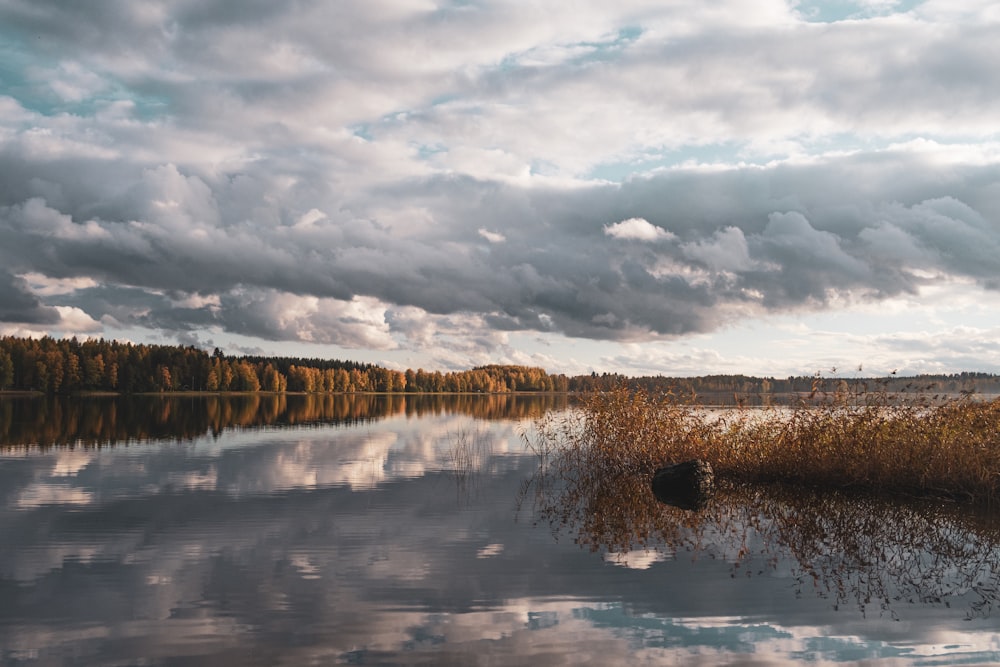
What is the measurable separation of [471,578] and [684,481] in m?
12.1

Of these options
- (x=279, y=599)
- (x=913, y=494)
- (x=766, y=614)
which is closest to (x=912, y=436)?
(x=913, y=494)

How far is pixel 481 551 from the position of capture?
1562 centimetres

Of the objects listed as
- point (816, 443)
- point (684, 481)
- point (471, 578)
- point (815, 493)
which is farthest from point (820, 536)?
point (471, 578)

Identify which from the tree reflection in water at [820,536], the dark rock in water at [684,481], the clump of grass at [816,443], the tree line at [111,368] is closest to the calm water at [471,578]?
the tree reflection in water at [820,536]

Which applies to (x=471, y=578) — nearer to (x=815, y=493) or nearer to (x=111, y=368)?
(x=815, y=493)

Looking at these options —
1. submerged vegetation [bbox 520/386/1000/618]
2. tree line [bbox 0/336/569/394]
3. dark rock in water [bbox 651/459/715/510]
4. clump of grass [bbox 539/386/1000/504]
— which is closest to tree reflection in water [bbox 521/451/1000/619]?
submerged vegetation [bbox 520/386/1000/618]

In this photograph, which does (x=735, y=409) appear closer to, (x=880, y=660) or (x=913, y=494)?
(x=913, y=494)

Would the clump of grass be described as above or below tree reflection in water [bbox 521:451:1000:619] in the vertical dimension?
above

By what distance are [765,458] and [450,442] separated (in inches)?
879

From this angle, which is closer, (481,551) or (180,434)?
(481,551)

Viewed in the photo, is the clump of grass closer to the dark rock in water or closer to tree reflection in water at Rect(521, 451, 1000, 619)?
tree reflection in water at Rect(521, 451, 1000, 619)

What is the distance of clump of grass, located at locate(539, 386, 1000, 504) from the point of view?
22.0 meters

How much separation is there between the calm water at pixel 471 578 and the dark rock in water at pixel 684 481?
880 mm

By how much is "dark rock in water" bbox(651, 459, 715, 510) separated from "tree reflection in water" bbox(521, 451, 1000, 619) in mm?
450
